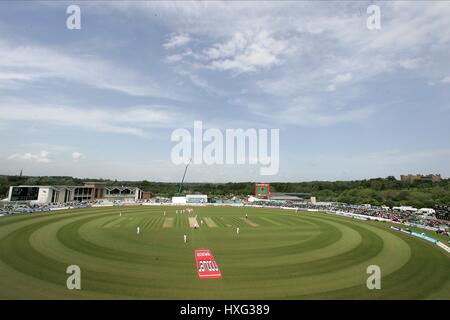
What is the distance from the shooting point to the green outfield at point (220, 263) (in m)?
17.2

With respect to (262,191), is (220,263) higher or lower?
lower

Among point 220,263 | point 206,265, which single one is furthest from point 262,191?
point 206,265

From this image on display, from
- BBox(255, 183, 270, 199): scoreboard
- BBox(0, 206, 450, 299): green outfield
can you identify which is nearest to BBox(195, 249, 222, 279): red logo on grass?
BBox(0, 206, 450, 299): green outfield

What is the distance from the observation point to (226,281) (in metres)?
19.0

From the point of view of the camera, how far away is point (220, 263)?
23.0 metres

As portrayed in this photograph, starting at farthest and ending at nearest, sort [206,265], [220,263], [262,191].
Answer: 1. [262,191]
2. [220,263]
3. [206,265]

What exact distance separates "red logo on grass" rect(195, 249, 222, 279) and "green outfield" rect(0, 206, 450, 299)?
0.49 m

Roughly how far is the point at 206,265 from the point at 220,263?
1445mm

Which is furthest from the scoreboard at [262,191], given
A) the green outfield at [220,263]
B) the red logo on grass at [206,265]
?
the red logo on grass at [206,265]

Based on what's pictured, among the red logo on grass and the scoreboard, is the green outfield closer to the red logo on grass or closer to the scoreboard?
the red logo on grass

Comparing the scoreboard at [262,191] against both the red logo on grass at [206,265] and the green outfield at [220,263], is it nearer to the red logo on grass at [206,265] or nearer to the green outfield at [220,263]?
the green outfield at [220,263]

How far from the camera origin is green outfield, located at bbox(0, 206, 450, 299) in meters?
17.2

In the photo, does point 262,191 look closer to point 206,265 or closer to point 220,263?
point 220,263
